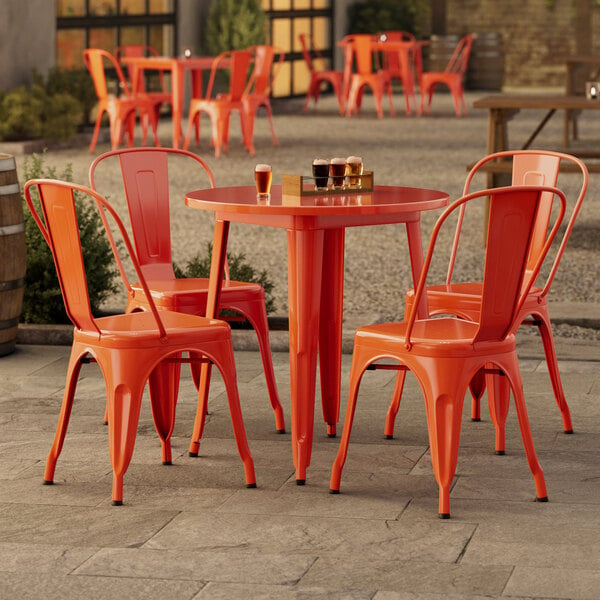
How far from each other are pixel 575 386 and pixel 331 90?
15.8 meters

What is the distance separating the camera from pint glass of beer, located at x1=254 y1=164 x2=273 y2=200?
3.74 metres

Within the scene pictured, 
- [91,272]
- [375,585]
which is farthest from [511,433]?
[91,272]

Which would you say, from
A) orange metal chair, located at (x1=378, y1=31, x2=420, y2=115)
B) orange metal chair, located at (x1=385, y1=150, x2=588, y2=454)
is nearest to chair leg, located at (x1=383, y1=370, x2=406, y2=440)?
orange metal chair, located at (x1=385, y1=150, x2=588, y2=454)

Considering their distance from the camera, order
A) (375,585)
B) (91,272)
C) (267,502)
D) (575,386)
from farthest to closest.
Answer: (91,272) → (575,386) → (267,502) → (375,585)

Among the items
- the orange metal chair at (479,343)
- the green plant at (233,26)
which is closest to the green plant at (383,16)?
the green plant at (233,26)

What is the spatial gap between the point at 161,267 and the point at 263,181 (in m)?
0.73

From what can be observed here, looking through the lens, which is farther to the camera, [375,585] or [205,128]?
[205,128]

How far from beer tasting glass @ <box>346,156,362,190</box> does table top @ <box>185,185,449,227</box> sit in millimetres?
61

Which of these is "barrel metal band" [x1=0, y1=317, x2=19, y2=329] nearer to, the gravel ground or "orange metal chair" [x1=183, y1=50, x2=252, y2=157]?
the gravel ground

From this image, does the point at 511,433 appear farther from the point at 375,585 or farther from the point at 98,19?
the point at 98,19

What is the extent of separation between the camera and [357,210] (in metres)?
3.51

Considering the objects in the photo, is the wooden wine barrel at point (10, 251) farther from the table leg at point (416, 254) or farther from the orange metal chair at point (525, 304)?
the table leg at point (416, 254)

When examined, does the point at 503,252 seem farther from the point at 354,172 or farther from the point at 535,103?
the point at 535,103

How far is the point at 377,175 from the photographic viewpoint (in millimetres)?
10195
